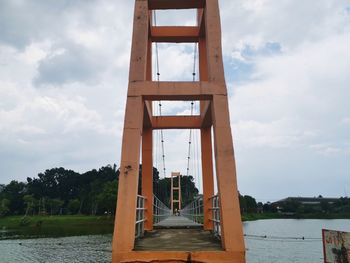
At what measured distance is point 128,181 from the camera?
6.11 meters

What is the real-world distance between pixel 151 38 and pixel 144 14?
8.71ft

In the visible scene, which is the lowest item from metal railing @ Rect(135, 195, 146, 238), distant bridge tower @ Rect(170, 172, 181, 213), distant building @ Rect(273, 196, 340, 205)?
metal railing @ Rect(135, 195, 146, 238)

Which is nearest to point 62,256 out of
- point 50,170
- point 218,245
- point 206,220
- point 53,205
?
point 206,220

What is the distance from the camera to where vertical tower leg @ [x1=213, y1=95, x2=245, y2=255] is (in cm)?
577

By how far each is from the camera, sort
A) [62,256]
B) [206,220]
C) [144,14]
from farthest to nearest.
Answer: [62,256], [206,220], [144,14]

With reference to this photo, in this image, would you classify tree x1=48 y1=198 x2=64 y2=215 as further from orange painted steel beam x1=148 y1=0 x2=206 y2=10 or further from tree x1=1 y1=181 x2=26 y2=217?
orange painted steel beam x1=148 y1=0 x2=206 y2=10

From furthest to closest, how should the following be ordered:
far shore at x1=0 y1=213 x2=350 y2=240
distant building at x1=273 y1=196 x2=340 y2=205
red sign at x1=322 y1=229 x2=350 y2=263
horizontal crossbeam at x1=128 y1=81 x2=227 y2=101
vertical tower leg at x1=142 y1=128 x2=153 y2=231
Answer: distant building at x1=273 y1=196 x2=340 y2=205, far shore at x1=0 y1=213 x2=350 y2=240, vertical tower leg at x1=142 y1=128 x2=153 y2=231, horizontal crossbeam at x1=128 y1=81 x2=227 y2=101, red sign at x1=322 y1=229 x2=350 y2=263

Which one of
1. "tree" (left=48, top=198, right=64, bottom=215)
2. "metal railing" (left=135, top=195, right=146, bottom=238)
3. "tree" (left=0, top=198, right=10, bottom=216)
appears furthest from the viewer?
"tree" (left=48, top=198, right=64, bottom=215)

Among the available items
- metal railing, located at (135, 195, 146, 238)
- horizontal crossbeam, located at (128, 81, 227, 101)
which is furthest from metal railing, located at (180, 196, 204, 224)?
horizontal crossbeam, located at (128, 81, 227, 101)

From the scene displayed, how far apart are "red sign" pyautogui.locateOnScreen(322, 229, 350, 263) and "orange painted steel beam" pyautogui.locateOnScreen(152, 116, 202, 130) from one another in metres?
6.11

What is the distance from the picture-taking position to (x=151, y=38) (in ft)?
33.3

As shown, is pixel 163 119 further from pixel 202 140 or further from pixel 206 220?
pixel 206 220

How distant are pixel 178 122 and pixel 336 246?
257 inches

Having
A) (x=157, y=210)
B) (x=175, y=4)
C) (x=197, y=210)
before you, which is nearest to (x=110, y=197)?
(x=157, y=210)
